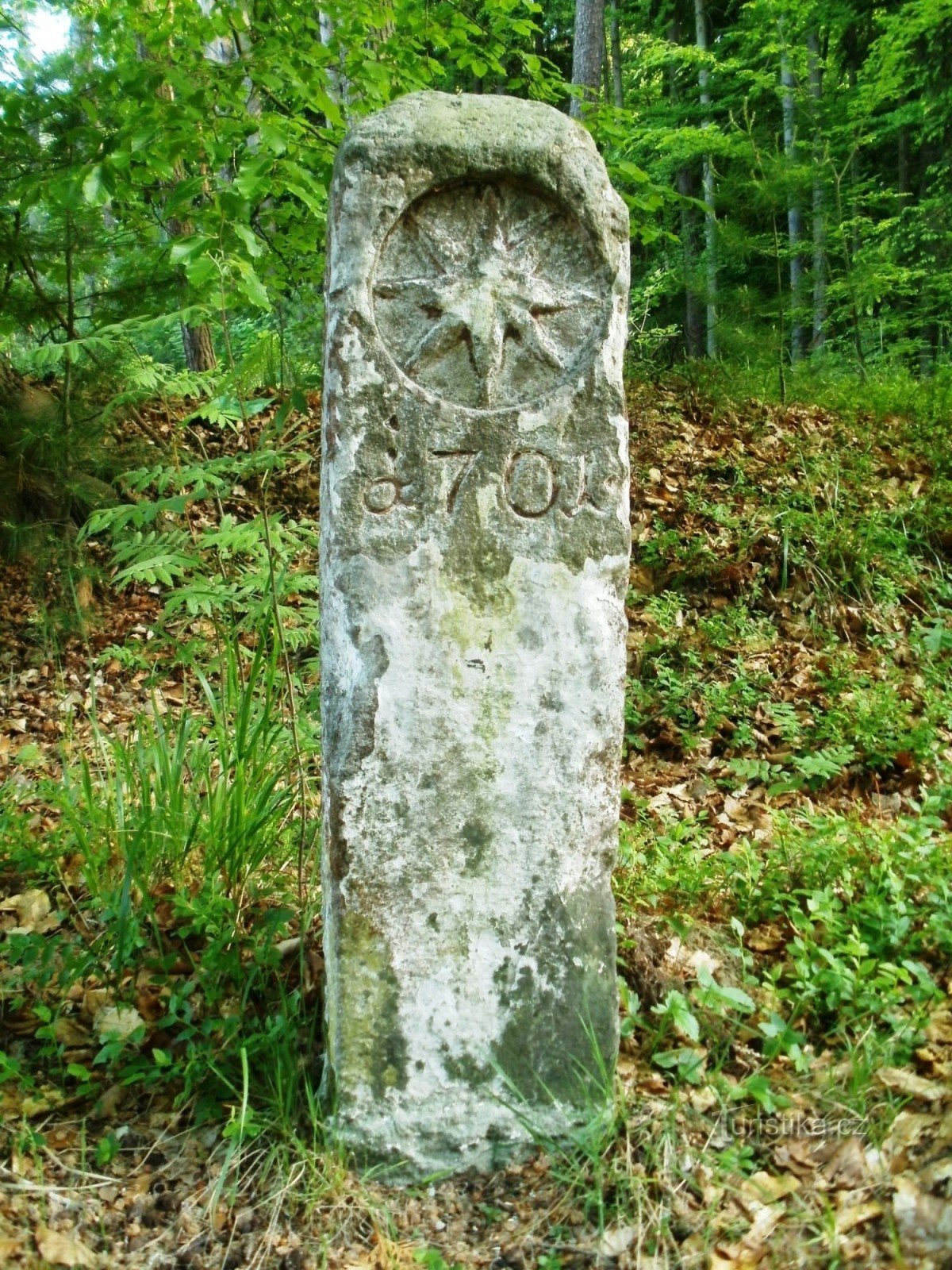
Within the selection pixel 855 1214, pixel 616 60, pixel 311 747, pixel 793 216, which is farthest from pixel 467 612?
pixel 616 60

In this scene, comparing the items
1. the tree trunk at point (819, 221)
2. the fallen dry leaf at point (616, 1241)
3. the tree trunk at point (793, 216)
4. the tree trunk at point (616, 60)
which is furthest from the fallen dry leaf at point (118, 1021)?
the tree trunk at point (616, 60)

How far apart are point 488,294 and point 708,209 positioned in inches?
146

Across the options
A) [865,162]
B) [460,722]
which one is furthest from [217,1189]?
[865,162]

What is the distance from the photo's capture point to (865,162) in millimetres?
12703

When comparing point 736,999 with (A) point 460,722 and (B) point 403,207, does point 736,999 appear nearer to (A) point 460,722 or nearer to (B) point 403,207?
(A) point 460,722

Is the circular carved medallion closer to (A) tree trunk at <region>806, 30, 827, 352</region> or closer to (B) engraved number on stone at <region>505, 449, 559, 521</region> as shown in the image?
(B) engraved number on stone at <region>505, 449, 559, 521</region>

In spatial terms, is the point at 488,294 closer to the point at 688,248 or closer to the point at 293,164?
the point at 293,164

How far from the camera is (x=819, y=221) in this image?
842 cm

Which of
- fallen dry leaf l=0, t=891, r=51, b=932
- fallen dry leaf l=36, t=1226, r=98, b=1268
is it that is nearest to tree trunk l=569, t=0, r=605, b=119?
fallen dry leaf l=0, t=891, r=51, b=932

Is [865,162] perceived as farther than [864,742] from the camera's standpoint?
Yes

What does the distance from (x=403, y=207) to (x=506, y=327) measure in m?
0.35

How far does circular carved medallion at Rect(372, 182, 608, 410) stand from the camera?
2195 millimetres

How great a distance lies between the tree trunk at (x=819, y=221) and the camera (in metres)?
7.49

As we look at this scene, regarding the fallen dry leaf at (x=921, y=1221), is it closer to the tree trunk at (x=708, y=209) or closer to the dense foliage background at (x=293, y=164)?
the dense foliage background at (x=293, y=164)
